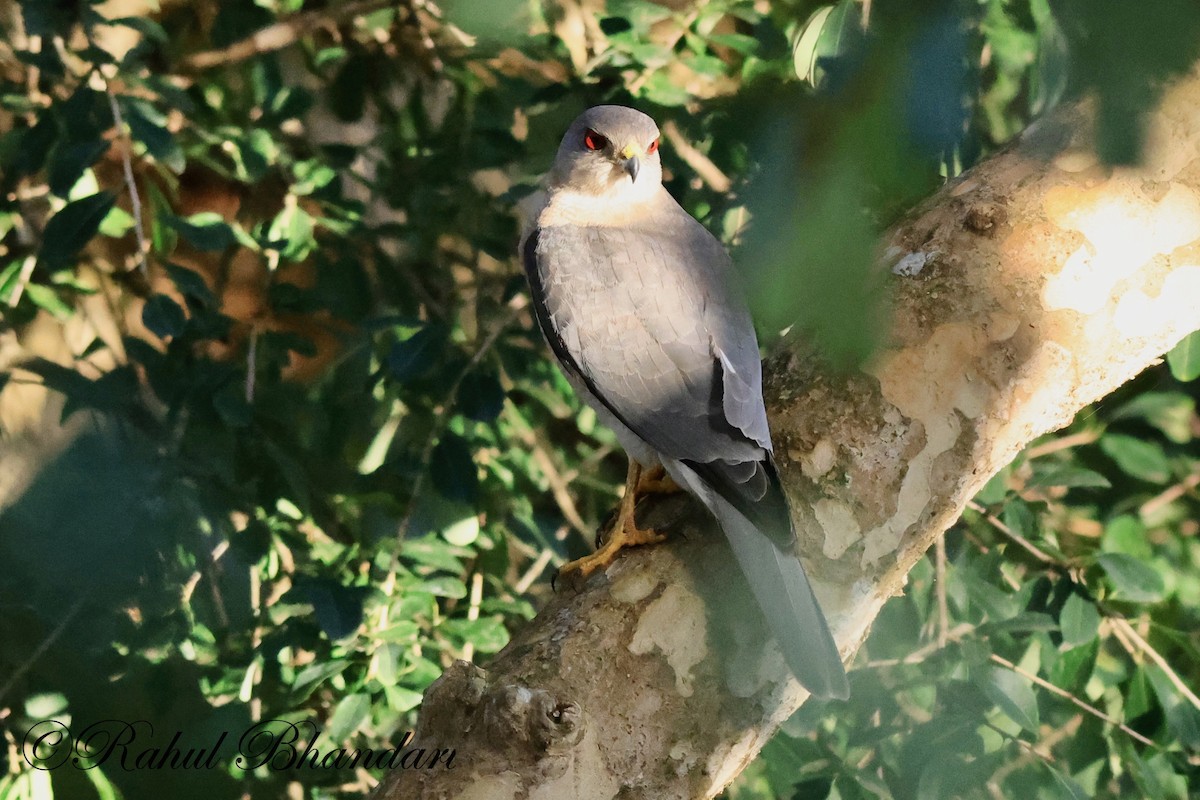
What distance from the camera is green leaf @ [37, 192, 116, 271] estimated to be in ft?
7.54

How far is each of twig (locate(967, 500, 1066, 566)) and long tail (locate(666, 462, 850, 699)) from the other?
3.12ft

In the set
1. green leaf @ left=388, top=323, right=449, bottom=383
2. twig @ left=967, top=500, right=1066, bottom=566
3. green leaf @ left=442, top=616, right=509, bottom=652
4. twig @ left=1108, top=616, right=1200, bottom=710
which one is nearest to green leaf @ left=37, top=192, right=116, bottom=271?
green leaf @ left=388, top=323, right=449, bottom=383

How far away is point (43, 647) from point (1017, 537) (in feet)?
7.19

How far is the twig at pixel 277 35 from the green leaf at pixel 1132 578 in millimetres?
2425

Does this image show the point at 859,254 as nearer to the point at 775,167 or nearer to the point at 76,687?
the point at 775,167

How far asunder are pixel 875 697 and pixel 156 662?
1.56 meters

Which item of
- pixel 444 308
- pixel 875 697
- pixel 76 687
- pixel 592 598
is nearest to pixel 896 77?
pixel 592 598

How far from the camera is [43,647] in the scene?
2139 millimetres

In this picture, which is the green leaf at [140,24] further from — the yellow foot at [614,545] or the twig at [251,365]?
the yellow foot at [614,545]

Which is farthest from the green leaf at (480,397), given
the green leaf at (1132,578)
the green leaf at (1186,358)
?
the green leaf at (1186,358)

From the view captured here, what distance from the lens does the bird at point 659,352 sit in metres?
1.68

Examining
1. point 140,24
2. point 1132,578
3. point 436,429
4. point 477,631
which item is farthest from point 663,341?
point 140,24

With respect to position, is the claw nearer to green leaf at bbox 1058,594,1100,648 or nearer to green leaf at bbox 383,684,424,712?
green leaf at bbox 383,684,424,712

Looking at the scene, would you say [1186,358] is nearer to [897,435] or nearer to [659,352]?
[897,435]
